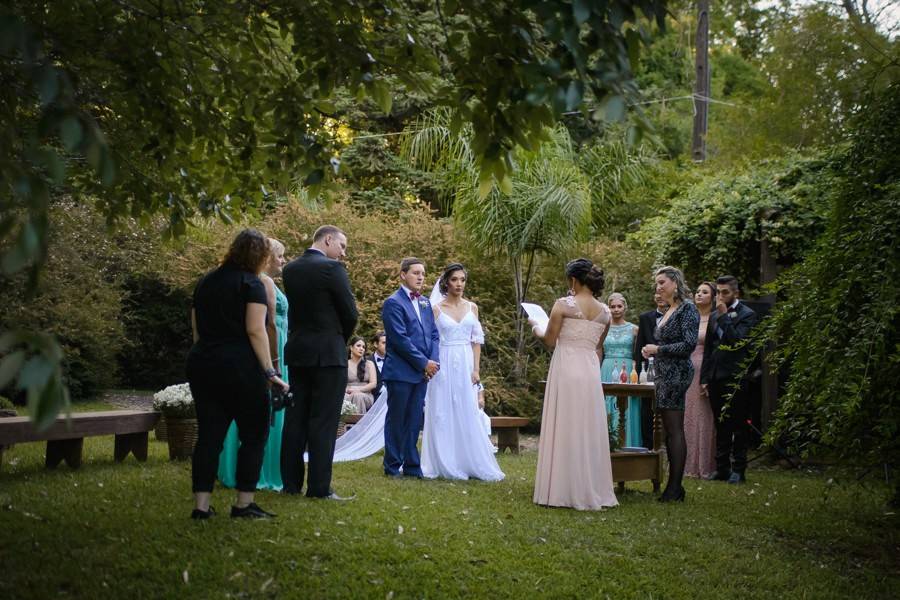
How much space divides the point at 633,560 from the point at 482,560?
104 centimetres

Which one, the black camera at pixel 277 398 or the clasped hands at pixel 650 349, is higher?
the clasped hands at pixel 650 349

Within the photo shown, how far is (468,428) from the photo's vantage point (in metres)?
10.2

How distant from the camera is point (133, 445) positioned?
1017 centimetres

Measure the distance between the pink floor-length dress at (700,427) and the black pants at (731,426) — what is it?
0.15 meters

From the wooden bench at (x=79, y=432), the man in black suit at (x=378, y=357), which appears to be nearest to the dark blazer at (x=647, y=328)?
the man in black suit at (x=378, y=357)

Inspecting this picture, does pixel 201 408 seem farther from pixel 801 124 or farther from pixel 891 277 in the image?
pixel 801 124

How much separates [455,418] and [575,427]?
240 cm

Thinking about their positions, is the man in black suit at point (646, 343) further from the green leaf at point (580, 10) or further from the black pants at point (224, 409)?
the green leaf at point (580, 10)

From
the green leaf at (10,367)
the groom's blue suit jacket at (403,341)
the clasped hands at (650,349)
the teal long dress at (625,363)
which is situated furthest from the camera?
the teal long dress at (625,363)

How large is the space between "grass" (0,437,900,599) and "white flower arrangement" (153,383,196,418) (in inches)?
44.9

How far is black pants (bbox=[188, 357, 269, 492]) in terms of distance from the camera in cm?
625

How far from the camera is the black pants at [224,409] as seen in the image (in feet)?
20.5

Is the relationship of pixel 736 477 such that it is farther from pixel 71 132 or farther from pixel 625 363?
pixel 71 132

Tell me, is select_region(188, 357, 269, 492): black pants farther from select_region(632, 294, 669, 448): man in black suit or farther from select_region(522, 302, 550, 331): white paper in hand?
select_region(632, 294, 669, 448): man in black suit
